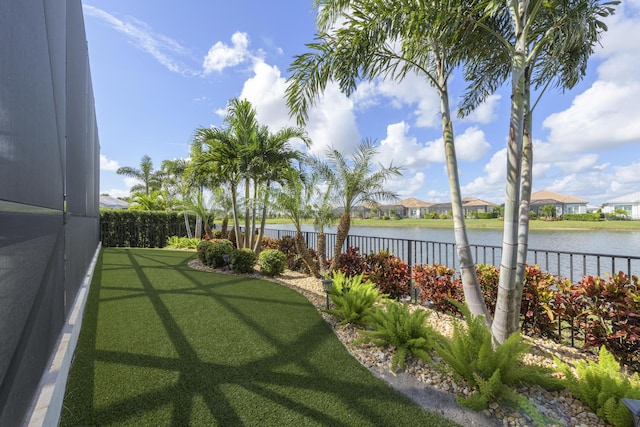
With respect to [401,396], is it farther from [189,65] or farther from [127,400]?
[189,65]

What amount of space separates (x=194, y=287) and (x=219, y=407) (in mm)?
4025

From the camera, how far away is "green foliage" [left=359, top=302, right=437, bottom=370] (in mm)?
2828

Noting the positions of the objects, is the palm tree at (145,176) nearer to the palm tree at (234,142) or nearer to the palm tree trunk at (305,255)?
the palm tree at (234,142)

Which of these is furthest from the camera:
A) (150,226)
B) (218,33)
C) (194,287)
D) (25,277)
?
(150,226)

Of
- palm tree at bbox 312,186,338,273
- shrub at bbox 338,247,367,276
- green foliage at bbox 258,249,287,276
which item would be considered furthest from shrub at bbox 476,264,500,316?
green foliage at bbox 258,249,287,276

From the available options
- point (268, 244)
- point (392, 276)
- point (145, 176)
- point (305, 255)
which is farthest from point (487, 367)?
point (145, 176)

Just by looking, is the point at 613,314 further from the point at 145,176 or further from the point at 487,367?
the point at 145,176

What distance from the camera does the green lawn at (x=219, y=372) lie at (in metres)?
2.08

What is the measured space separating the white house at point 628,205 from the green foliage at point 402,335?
37.4 m

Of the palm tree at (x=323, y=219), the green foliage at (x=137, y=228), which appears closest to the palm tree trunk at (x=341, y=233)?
the palm tree at (x=323, y=219)

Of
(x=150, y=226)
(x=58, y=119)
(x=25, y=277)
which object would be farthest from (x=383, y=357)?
(x=150, y=226)

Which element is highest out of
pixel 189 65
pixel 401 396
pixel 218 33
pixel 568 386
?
pixel 218 33

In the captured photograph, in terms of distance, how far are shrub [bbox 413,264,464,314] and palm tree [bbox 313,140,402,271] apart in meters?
1.99

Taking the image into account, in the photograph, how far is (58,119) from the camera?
2.50m
